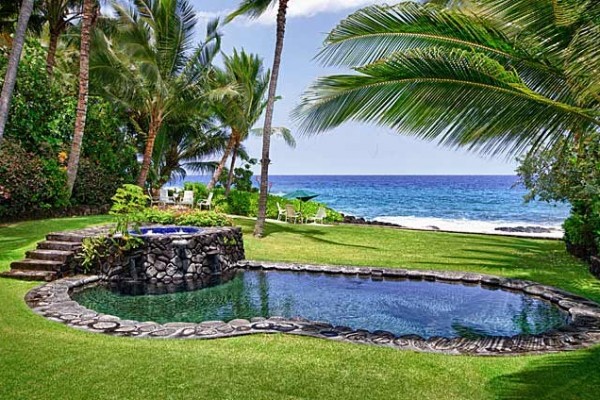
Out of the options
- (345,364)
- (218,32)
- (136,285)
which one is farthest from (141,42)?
(345,364)

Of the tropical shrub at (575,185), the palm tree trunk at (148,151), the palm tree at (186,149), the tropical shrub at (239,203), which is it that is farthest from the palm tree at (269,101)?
the palm tree at (186,149)

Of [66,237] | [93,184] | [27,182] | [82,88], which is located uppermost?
[82,88]

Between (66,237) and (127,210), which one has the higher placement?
(127,210)

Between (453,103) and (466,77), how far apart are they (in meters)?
0.25

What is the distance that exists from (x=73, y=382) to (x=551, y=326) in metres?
5.51

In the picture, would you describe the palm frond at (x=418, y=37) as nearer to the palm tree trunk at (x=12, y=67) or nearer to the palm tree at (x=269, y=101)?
the palm tree trunk at (x=12, y=67)

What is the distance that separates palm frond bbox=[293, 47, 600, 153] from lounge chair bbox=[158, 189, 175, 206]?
14.9 m

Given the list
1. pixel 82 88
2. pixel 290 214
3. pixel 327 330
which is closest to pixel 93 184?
pixel 82 88

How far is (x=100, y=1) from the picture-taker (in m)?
15.5

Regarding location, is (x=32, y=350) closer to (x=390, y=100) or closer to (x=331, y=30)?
(x=390, y=100)

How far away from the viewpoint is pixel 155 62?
1661 centimetres

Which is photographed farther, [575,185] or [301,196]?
[301,196]

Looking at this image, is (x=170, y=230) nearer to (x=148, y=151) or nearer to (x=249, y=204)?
(x=148, y=151)

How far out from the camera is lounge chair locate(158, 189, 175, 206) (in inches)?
727
